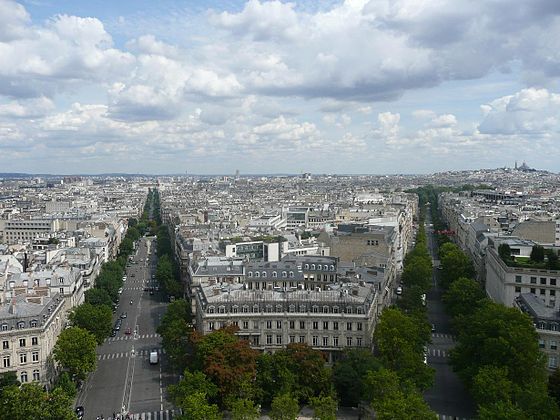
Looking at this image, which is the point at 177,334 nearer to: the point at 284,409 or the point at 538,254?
the point at 284,409

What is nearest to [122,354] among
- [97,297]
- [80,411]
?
[97,297]

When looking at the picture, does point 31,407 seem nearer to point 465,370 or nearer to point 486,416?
point 486,416

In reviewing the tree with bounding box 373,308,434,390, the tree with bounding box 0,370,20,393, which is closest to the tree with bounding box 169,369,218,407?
the tree with bounding box 0,370,20,393

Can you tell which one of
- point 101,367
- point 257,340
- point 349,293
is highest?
point 349,293

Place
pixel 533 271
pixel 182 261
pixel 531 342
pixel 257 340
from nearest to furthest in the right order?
pixel 531 342, pixel 257 340, pixel 533 271, pixel 182 261

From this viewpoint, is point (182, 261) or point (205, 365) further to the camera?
point (182, 261)

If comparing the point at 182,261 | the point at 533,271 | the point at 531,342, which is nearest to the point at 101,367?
the point at 182,261

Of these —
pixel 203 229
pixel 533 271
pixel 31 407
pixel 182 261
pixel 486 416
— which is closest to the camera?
pixel 486 416
